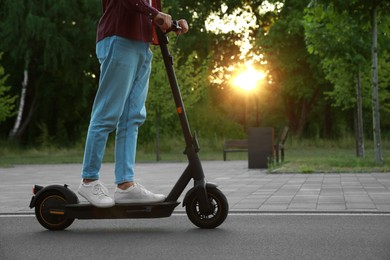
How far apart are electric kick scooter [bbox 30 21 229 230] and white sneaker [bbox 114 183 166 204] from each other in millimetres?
70

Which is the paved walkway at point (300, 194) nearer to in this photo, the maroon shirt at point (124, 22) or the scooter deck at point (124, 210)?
the scooter deck at point (124, 210)

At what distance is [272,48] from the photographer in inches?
1639

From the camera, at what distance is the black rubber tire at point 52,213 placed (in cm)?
620

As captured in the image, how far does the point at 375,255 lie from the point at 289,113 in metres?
42.9

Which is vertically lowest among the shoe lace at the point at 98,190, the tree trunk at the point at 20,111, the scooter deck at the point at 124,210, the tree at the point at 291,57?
the scooter deck at the point at 124,210

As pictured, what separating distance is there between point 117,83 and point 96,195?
0.88 m

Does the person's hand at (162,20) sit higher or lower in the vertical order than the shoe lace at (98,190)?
higher

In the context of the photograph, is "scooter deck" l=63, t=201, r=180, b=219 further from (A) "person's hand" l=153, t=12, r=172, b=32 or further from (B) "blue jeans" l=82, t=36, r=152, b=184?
(A) "person's hand" l=153, t=12, r=172, b=32

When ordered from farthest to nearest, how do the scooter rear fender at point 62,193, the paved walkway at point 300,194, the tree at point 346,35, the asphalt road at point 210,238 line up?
the tree at point 346,35 < the paved walkway at point 300,194 < the scooter rear fender at point 62,193 < the asphalt road at point 210,238

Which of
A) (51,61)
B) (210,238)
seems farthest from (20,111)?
(210,238)

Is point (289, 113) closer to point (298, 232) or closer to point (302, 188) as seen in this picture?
point (302, 188)

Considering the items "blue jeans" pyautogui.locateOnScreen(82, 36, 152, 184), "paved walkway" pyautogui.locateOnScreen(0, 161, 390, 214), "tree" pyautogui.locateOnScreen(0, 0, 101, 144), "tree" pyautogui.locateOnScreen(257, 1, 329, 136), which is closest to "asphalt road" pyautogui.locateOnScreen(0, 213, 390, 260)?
"blue jeans" pyautogui.locateOnScreen(82, 36, 152, 184)

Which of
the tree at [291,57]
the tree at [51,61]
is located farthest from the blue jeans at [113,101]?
the tree at [291,57]

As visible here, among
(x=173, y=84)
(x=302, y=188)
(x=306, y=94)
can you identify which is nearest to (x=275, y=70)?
(x=306, y=94)
